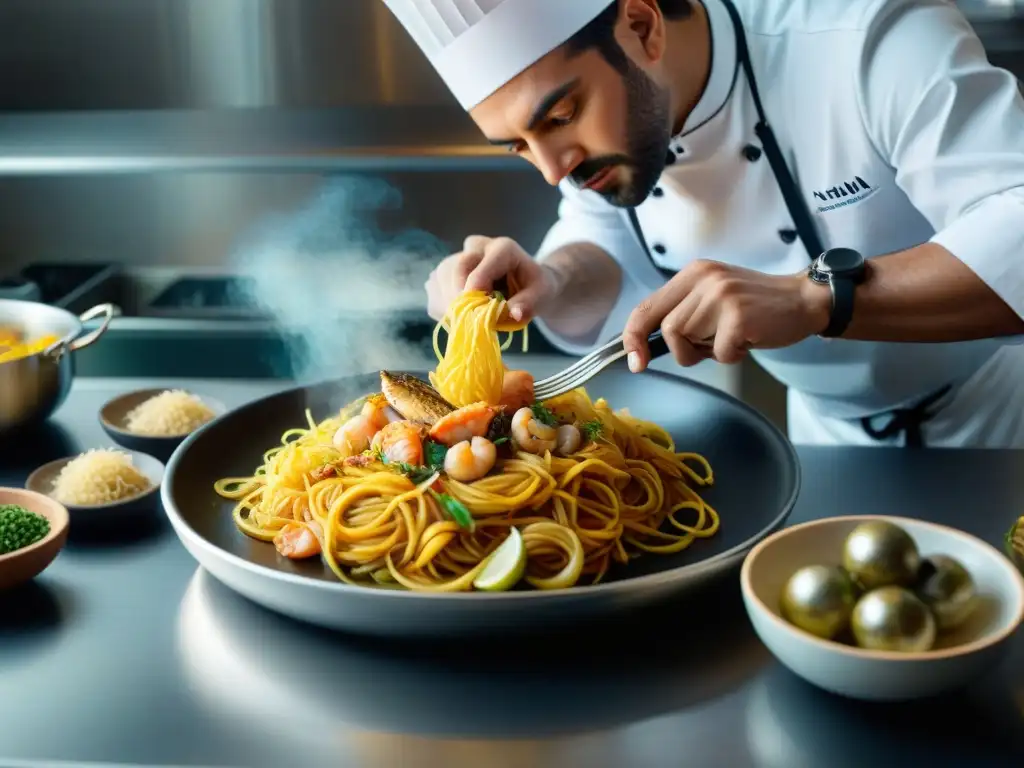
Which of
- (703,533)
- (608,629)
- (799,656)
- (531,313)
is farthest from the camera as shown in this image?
(531,313)

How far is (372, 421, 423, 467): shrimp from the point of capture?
5.65ft

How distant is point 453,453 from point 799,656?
2.07 feet

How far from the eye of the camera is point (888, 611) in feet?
4.06

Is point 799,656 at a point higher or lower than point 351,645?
higher

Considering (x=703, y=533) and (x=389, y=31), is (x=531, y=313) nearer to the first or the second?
(x=703, y=533)

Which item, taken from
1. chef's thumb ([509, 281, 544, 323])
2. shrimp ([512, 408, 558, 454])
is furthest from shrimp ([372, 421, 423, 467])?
chef's thumb ([509, 281, 544, 323])

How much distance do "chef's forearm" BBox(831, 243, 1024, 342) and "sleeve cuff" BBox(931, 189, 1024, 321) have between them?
0.02m

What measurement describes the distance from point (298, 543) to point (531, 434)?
0.40 meters

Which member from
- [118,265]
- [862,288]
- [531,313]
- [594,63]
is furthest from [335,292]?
[862,288]

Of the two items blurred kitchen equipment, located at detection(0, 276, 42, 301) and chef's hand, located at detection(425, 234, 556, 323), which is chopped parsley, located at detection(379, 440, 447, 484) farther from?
blurred kitchen equipment, located at detection(0, 276, 42, 301)

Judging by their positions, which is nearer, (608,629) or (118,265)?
(608,629)

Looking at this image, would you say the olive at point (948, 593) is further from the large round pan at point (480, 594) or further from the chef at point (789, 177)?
the chef at point (789, 177)

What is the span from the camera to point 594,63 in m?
1.92

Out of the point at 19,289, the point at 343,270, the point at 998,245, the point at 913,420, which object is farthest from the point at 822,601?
the point at 19,289
